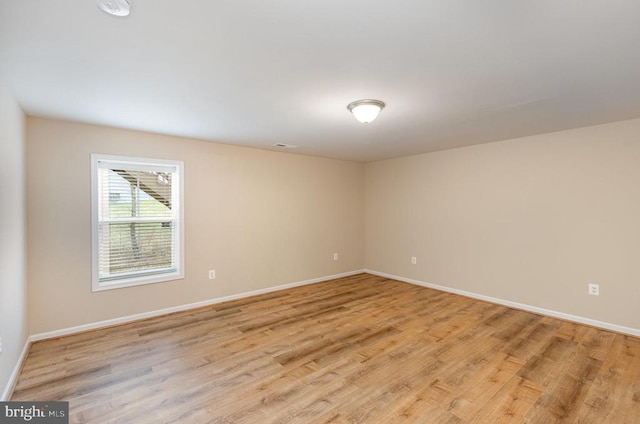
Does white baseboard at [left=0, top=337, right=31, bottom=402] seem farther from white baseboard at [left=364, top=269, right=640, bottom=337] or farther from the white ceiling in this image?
white baseboard at [left=364, top=269, right=640, bottom=337]

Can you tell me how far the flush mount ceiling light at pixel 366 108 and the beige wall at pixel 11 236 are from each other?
2.60 m

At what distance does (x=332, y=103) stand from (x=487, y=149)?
9.32 ft

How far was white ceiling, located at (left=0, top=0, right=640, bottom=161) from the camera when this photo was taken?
1427 mm

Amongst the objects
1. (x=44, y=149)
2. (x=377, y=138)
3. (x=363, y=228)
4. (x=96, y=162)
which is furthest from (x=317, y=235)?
(x=44, y=149)

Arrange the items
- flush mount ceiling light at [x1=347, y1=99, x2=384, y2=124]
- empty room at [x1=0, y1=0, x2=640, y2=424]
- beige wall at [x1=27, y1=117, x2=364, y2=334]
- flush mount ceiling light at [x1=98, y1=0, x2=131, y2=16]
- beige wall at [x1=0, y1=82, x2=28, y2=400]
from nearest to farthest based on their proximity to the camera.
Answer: flush mount ceiling light at [x1=98, y1=0, x2=131, y2=16], empty room at [x1=0, y1=0, x2=640, y2=424], beige wall at [x1=0, y1=82, x2=28, y2=400], flush mount ceiling light at [x1=347, y1=99, x2=384, y2=124], beige wall at [x1=27, y1=117, x2=364, y2=334]

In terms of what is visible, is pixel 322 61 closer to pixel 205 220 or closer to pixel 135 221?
pixel 205 220

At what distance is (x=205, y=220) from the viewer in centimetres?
412

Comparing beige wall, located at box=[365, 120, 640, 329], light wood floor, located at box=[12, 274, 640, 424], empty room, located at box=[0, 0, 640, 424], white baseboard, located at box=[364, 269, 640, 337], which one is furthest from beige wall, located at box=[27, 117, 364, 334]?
white baseboard, located at box=[364, 269, 640, 337]

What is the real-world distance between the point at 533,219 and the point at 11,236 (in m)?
5.41

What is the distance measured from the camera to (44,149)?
3.05m

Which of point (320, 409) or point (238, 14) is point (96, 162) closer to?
point (238, 14)

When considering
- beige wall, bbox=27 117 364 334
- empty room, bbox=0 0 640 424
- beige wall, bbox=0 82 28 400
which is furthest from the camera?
beige wall, bbox=27 117 364 334

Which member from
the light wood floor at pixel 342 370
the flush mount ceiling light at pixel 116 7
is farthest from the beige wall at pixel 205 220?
the flush mount ceiling light at pixel 116 7

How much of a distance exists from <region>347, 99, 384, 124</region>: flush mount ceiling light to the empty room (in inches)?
0.7
